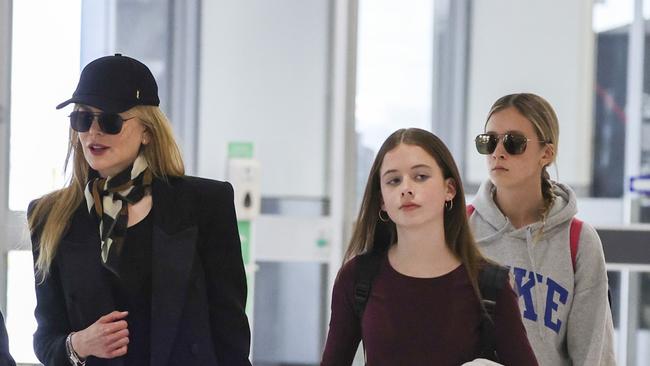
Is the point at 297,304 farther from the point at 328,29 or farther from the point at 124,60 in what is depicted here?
the point at 124,60

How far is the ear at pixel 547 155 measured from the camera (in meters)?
2.47

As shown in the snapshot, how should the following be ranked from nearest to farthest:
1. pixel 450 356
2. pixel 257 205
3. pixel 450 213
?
pixel 450 356
pixel 450 213
pixel 257 205

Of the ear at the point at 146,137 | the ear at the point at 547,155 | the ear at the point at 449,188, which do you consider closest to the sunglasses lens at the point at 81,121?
the ear at the point at 146,137

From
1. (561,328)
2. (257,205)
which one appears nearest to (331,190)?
(257,205)

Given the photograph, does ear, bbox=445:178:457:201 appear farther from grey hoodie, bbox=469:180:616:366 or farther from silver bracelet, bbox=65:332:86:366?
silver bracelet, bbox=65:332:86:366

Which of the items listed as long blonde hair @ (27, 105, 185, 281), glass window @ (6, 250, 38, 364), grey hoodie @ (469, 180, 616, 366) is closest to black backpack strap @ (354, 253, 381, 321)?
grey hoodie @ (469, 180, 616, 366)

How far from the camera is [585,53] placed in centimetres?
517

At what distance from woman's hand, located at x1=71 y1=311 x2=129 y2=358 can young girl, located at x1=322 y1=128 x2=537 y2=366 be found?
19.0 inches

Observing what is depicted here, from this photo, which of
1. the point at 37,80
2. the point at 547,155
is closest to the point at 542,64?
the point at 547,155

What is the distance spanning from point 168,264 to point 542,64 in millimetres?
3622

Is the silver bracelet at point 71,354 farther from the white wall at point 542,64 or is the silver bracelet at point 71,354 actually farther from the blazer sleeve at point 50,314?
the white wall at point 542,64

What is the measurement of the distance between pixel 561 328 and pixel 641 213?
3068 mm

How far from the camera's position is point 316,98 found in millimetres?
5109

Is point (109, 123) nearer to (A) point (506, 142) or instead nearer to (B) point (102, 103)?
(B) point (102, 103)
